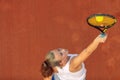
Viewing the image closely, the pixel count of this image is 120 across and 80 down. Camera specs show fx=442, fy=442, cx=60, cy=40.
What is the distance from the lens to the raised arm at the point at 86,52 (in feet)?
12.3

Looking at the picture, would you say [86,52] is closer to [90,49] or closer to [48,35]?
[90,49]

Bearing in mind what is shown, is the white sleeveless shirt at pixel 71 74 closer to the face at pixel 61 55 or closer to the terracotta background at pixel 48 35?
the face at pixel 61 55

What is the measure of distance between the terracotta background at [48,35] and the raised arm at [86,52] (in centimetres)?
290

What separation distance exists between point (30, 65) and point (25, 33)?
52 cm

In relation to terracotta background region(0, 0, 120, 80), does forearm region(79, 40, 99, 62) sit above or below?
above

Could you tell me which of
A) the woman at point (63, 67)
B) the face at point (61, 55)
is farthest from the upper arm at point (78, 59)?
the face at point (61, 55)

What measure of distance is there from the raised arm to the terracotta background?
2902mm

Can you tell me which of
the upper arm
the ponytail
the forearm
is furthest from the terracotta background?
the forearm

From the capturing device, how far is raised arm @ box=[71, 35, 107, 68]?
3762 millimetres

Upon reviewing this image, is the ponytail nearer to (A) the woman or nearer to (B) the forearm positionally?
(A) the woman

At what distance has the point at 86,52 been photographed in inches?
150

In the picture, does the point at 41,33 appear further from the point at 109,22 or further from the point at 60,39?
the point at 109,22

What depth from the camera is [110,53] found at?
6.84 m

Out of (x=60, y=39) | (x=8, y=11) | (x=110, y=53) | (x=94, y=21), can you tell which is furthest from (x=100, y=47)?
(x=94, y=21)
